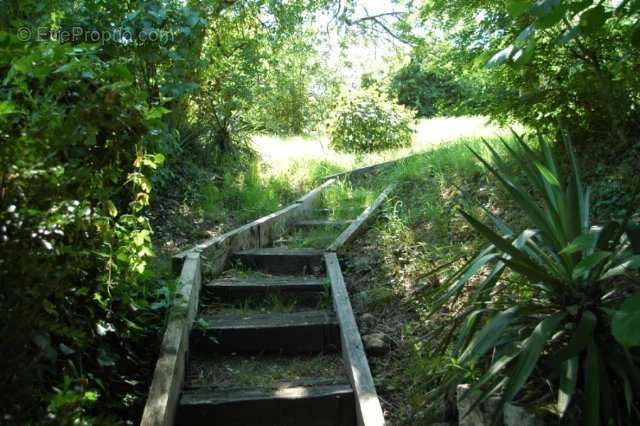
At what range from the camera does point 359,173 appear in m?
7.91

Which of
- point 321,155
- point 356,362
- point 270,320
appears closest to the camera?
point 356,362

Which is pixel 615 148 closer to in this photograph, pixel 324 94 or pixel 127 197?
pixel 127 197

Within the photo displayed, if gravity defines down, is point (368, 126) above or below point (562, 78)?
above

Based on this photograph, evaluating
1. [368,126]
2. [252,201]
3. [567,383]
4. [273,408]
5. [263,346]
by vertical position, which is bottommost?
[273,408]

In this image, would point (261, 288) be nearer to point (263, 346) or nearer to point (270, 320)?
point (270, 320)

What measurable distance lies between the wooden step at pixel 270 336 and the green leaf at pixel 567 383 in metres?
1.76

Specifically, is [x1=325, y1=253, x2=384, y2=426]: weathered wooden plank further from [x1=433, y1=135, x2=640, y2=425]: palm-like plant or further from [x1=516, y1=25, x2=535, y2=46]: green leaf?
[x1=516, y1=25, x2=535, y2=46]: green leaf

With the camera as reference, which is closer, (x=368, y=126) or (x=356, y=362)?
(x=356, y=362)

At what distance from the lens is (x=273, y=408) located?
2.76 m

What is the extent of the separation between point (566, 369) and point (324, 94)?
14.3 metres

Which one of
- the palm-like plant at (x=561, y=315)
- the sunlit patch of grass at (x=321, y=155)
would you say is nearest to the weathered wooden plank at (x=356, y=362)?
the palm-like plant at (x=561, y=315)

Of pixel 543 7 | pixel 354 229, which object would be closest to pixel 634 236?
pixel 543 7

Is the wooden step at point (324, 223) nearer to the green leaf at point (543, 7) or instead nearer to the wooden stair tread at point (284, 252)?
the wooden stair tread at point (284, 252)

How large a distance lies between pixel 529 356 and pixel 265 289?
2.47m
